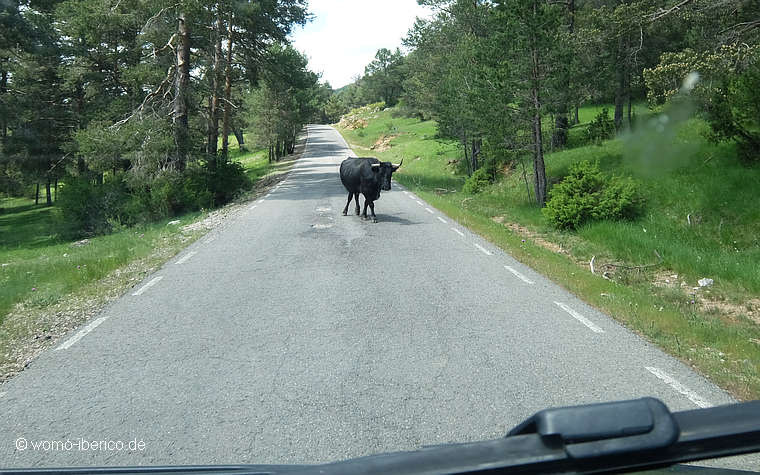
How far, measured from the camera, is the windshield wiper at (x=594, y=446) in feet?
4.09

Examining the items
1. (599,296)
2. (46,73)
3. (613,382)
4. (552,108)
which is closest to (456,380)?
(613,382)

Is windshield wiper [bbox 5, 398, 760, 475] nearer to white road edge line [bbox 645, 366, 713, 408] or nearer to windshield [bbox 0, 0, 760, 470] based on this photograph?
windshield [bbox 0, 0, 760, 470]

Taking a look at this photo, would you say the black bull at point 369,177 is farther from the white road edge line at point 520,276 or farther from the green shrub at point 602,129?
the green shrub at point 602,129

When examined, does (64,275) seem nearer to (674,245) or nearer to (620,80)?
(674,245)

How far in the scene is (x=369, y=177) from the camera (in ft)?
44.8

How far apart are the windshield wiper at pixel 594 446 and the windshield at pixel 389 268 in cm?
227

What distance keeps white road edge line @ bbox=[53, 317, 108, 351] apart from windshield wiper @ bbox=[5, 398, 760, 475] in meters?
5.38

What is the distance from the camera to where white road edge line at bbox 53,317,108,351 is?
5547 mm

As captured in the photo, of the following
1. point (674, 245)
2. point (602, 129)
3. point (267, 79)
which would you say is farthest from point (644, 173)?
point (267, 79)

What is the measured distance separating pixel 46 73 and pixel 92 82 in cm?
405

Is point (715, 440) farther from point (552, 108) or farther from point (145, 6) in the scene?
point (145, 6)

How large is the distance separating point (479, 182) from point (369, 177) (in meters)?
10.6

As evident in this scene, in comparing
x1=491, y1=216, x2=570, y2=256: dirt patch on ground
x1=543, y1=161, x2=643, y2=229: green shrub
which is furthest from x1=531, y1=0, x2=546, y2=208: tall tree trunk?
x1=543, y1=161, x2=643, y2=229: green shrub

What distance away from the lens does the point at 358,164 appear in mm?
14258
